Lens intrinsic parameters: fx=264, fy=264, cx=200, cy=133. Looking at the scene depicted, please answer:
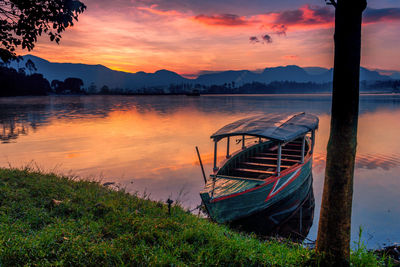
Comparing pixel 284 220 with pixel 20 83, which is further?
pixel 20 83

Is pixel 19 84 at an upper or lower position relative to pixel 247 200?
upper

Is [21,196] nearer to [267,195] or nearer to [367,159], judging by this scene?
[267,195]

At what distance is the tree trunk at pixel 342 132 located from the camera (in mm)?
3855

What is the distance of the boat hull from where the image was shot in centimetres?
839

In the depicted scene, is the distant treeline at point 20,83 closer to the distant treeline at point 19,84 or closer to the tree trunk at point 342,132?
the distant treeline at point 19,84

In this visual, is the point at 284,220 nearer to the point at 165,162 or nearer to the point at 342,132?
the point at 342,132

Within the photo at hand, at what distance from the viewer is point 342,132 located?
3.95 meters

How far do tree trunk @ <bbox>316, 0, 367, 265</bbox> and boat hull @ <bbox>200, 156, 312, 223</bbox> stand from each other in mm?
4339

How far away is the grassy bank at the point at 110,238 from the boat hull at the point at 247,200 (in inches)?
69.3

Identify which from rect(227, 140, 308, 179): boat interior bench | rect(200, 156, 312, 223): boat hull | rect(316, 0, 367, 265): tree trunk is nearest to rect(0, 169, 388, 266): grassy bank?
rect(316, 0, 367, 265): tree trunk

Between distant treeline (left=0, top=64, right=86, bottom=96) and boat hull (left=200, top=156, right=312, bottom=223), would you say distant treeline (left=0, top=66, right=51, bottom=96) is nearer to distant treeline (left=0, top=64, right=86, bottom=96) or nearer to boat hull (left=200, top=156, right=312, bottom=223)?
distant treeline (left=0, top=64, right=86, bottom=96)

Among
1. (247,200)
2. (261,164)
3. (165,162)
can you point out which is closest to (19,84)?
(165,162)

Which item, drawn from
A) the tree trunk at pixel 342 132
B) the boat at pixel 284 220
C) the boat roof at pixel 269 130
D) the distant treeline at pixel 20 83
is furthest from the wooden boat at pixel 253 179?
the distant treeline at pixel 20 83

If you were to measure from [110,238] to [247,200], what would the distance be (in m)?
4.89
